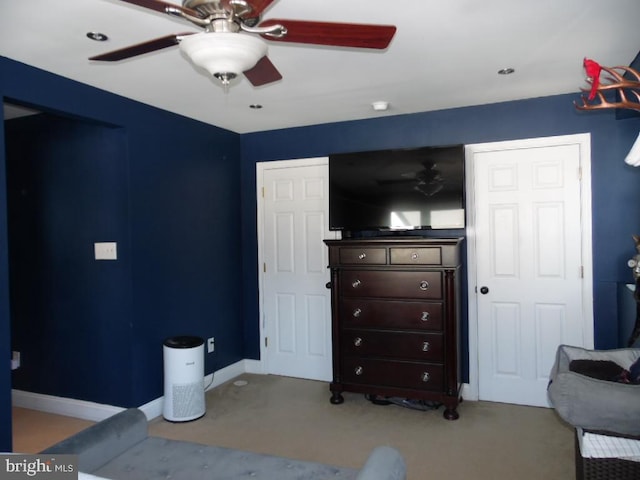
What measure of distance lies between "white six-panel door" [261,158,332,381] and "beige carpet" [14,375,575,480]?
489mm

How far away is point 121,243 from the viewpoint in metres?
3.33

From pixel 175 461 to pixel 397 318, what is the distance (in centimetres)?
202

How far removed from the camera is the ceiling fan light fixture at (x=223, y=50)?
4.54 ft

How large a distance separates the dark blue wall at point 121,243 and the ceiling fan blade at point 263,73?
1.60m

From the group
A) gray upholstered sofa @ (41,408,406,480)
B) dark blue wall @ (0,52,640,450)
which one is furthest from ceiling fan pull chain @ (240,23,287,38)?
dark blue wall @ (0,52,640,450)

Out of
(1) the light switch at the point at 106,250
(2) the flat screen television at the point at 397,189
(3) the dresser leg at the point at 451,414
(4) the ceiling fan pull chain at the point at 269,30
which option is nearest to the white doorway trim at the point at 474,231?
(2) the flat screen television at the point at 397,189

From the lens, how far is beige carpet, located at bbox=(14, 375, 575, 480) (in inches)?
107


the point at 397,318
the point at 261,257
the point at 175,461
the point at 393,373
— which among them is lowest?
the point at 393,373

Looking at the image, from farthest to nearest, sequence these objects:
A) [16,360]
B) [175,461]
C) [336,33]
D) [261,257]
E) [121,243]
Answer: [261,257] → [16,360] → [121,243] → [175,461] → [336,33]

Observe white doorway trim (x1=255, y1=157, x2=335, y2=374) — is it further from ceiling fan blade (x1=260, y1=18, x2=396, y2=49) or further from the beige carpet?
ceiling fan blade (x1=260, y1=18, x2=396, y2=49)

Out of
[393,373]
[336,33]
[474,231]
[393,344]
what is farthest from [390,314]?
[336,33]

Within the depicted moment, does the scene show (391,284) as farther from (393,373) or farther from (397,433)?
(397,433)

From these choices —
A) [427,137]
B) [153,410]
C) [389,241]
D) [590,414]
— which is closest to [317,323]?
[389,241]

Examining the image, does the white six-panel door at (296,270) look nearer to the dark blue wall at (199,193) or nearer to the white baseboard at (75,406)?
the dark blue wall at (199,193)
